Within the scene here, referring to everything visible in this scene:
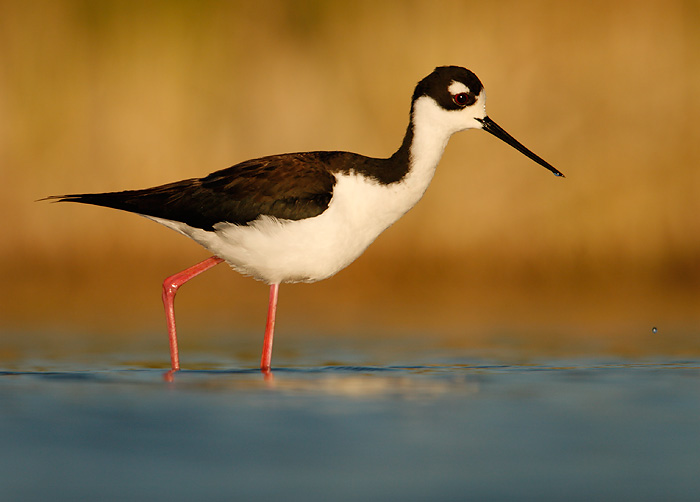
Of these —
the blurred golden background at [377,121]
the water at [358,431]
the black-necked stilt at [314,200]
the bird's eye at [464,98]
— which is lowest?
the water at [358,431]

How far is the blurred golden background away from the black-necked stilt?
11.4ft

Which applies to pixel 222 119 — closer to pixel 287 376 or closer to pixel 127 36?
pixel 127 36

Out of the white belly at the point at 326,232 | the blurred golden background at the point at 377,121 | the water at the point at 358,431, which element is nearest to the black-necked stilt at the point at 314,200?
the white belly at the point at 326,232

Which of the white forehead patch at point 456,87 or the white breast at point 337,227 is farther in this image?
the white forehead patch at point 456,87

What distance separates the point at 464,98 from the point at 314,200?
110 cm

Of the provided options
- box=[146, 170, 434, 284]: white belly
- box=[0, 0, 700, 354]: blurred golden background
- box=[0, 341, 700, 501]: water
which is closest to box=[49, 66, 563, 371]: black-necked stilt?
box=[146, 170, 434, 284]: white belly

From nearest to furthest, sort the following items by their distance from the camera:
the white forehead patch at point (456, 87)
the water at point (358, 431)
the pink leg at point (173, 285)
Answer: the water at point (358, 431)
the white forehead patch at point (456, 87)
the pink leg at point (173, 285)

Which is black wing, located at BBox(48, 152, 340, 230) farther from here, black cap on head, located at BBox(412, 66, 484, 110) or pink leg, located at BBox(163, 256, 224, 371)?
black cap on head, located at BBox(412, 66, 484, 110)

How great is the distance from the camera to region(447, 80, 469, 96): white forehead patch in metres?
7.17

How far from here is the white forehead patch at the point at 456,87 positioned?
23.5ft

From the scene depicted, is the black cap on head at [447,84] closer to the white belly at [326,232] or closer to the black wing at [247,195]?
the white belly at [326,232]

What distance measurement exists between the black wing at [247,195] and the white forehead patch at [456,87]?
2.45ft

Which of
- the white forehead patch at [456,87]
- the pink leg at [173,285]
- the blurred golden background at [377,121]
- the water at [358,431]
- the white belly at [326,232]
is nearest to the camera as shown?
the water at [358,431]

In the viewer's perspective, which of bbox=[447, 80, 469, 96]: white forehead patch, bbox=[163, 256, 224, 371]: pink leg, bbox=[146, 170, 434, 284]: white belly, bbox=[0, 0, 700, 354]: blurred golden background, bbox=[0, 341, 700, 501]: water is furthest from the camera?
bbox=[0, 0, 700, 354]: blurred golden background
